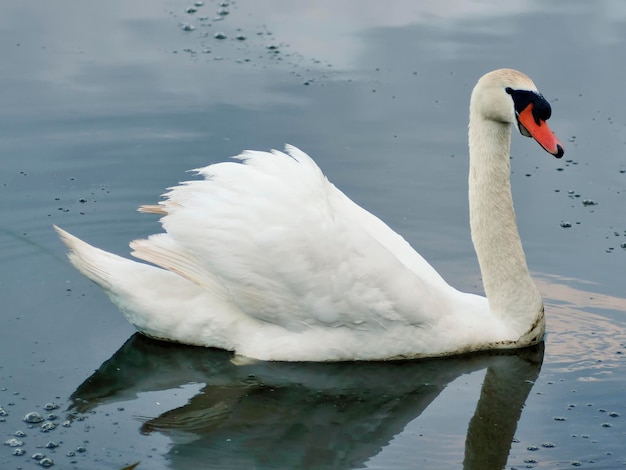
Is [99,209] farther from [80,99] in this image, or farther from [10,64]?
[10,64]

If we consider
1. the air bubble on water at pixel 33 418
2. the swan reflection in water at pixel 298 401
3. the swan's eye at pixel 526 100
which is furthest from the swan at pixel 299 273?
the air bubble on water at pixel 33 418

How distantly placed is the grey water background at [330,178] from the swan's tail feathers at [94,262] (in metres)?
0.44

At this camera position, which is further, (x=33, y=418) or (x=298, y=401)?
(x=298, y=401)

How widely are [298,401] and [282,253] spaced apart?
2.85ft

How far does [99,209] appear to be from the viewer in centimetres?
938

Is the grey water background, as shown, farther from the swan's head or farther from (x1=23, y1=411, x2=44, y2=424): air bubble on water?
the swan's head

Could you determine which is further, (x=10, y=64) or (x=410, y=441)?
(x=10, y=64)

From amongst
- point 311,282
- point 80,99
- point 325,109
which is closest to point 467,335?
point 311,282

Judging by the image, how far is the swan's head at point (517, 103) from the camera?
771 centimetres

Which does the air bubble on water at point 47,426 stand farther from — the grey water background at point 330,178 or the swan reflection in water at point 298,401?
the swan reflection in water at point 298,401

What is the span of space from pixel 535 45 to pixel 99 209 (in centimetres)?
557

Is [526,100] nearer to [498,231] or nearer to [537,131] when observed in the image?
[537,131]

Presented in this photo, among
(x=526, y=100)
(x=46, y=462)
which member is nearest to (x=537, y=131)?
(x=526, y=100)

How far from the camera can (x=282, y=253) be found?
24.1ft
